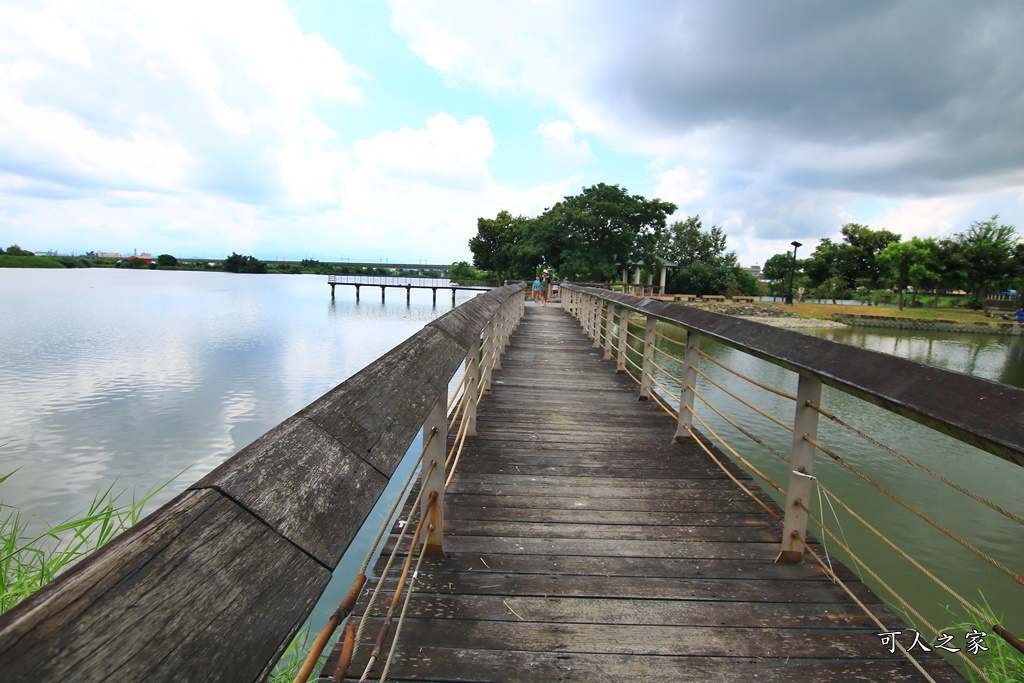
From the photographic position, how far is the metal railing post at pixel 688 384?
11.9 feet

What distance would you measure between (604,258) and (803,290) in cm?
2751

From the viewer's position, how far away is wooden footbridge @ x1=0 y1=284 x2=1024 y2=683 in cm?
46

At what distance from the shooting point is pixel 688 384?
3.75 m

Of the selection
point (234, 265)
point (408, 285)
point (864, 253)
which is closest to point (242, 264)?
point (234, 265)

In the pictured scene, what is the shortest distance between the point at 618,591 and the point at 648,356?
2956 millimetres

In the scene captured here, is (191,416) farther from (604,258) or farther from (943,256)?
(943,256)

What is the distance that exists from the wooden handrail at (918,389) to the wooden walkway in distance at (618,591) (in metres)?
0.90

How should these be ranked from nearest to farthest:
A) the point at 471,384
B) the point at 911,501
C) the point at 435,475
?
the point at 435,475, the point at 471,384, the point at 911,501

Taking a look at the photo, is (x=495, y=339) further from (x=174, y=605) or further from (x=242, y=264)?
(x=242, y=264)

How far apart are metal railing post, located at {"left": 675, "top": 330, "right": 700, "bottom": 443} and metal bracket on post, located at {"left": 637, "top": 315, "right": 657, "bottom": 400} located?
2.73 ft

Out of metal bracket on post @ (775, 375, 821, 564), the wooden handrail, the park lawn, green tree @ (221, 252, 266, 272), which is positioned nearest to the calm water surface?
metal bracket on post @ (775, 375, 821, 564)

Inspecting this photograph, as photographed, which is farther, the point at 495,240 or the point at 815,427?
the point at 495,240

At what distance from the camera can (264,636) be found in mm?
491

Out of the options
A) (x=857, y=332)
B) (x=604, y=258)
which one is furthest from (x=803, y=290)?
Answer: (x=604, y=258)
